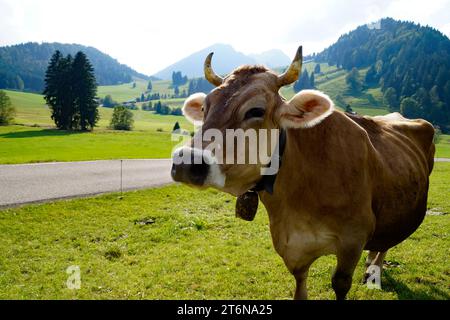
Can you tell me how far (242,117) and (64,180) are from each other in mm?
16502

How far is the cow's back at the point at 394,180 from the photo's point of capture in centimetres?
432

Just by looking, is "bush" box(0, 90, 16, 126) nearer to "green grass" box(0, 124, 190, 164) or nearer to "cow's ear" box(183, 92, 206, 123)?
"green grass" box(0, 124, 190, 164)

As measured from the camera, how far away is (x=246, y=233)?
9367 mm

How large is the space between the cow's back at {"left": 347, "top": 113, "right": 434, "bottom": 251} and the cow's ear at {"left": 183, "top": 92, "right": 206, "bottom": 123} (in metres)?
2.24

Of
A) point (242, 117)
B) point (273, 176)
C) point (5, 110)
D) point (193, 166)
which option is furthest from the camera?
point (5, 110)

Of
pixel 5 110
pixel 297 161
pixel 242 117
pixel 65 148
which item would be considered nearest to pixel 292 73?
pixel 242 117

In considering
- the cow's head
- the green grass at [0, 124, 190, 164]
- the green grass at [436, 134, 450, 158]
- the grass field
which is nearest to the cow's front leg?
the cow's head

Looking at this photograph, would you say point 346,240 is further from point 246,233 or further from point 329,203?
point 246,233

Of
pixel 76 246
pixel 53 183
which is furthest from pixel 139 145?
pixel 76 246

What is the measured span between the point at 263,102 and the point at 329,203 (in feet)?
4.58

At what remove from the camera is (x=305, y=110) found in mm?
3436

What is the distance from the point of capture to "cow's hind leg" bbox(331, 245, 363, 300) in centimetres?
378

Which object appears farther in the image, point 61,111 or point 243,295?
point 61,111

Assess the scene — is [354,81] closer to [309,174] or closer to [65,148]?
[65,148]
